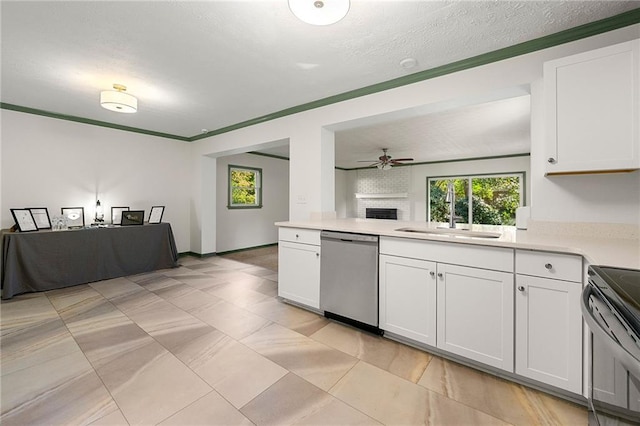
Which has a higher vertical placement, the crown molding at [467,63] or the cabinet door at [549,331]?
→ the crown molding at [467,63]

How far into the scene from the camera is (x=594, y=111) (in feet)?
5.47

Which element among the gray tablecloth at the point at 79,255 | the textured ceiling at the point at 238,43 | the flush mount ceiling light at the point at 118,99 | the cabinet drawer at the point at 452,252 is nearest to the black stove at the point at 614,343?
the cabinet drawer at the point at 452,252

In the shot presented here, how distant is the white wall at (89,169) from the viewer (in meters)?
3.63

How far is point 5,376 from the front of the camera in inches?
68.8

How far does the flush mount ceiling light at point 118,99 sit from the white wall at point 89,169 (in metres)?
1.79

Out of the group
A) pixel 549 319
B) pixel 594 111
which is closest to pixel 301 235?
pixel 549 319

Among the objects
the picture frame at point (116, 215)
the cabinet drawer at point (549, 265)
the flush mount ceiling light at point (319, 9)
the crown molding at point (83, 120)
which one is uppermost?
the crown molding at point (83, 120)

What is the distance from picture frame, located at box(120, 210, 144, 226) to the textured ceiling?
5.57 feet

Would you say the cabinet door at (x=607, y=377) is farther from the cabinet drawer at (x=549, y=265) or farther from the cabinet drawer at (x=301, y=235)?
the cabinet drawer at (x=301, y=235)

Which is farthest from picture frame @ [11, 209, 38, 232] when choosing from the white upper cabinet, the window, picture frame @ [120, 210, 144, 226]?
the white upper cabinet

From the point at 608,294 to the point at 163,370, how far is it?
241 cm

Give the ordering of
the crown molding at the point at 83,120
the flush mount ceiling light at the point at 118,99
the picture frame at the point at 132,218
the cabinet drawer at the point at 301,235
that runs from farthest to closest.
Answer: the picture frame at the point at 132,218 → the crown molding at the point at 83,120 → the flush mount ceiling light at the point at 118,99 → the cabinet drawer at the point at 301,235

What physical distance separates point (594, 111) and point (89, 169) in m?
6.03

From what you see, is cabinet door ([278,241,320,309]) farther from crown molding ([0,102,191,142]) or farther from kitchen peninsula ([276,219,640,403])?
crown molding ([0,102,191,142])
